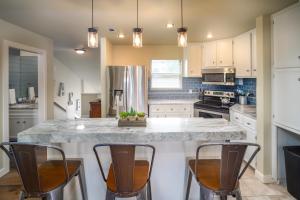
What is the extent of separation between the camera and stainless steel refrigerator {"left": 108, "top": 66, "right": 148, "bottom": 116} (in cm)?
477

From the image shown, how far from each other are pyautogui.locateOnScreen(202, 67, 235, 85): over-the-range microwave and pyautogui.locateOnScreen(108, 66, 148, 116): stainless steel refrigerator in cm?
137

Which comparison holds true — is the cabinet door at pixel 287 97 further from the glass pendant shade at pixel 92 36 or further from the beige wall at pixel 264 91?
the glass pendant shade at pixel 92 36

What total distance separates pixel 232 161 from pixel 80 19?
2871 mm

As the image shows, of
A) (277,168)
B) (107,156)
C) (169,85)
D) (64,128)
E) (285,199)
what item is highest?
(169,85)

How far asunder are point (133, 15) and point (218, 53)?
245 cm

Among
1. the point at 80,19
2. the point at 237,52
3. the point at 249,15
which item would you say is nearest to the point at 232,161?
the point at 249,15

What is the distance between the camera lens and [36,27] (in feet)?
13.1

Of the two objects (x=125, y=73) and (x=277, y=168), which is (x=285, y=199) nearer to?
(x=277, y=168)

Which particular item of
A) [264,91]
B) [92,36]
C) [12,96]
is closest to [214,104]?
[264,91]

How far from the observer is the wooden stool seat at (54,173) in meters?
1.70

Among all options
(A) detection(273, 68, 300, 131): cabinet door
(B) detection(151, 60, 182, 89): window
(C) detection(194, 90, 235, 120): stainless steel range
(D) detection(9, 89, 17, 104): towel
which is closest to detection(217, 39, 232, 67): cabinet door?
(C) detection(194, 90, 235, 120): stainless steel range

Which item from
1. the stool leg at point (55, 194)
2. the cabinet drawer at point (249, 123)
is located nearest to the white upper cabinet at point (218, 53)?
the cabinet drawer at point (249, 123)

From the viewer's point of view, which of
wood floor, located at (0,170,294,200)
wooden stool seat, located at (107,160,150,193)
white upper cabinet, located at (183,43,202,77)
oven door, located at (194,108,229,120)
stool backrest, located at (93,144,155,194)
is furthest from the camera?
white upper cabinet, located at (183,43,202,77)

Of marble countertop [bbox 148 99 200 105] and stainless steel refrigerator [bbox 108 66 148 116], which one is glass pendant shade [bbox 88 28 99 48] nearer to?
stainless steel refrigerator [bbox 108 66 148 116]
